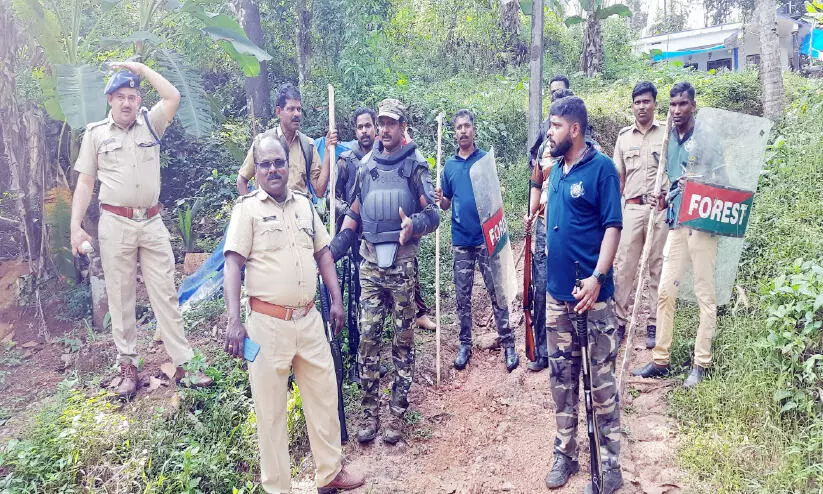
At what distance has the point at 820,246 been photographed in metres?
4.71

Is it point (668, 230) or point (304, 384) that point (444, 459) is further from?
point (668, 230)

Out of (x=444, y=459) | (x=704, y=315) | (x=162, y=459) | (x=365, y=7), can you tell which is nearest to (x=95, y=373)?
(x=162, y=459)

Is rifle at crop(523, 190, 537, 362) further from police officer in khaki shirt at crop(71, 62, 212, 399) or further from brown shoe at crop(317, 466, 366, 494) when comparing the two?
police officer in khaki shirt at crop(71, 62, 212, 399)

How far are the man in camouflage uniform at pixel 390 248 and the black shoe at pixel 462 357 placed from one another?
103 centimetres

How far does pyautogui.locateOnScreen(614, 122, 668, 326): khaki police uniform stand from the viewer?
15.7 feet

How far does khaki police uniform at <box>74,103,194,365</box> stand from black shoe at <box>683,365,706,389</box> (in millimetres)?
3758

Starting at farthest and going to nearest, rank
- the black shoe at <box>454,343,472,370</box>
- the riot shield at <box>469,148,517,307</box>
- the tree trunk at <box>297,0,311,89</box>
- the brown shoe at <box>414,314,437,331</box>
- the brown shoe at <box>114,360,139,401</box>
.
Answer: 1. the tree trunk at <box>297,0,311,89</box>
2. the brown shoe at <box>414,314,437,331</box>
3. the black shoe at <box>454,343,472,370</box>
4. the riot shield at <box>469,148,517,307</box>
5. the brown shoe at <box>114,360,139,401</box>

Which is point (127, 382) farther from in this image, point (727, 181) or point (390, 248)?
point (727, 181)

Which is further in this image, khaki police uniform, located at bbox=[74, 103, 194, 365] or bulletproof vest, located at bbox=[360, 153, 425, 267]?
khaki police uniform, located at bbox=[74, 103, 194, 365]

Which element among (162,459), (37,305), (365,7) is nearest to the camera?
(162,459)

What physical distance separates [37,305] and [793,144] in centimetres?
870

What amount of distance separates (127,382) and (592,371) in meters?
3.50

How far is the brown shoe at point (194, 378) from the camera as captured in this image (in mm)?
4413

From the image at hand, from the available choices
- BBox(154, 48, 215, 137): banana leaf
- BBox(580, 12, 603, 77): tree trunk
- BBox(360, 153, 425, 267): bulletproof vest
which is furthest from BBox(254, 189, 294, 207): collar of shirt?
BBox(580, 12, 603, 77): tree trunk
